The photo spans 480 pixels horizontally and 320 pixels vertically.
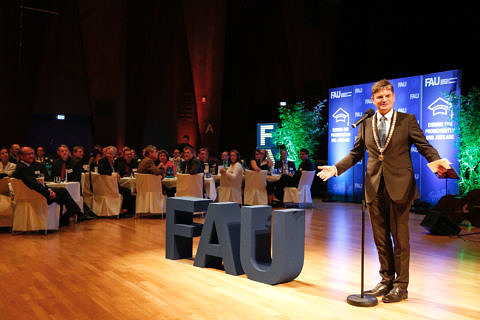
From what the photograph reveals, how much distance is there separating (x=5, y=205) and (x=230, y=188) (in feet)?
14.2

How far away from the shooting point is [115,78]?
14.1 metres

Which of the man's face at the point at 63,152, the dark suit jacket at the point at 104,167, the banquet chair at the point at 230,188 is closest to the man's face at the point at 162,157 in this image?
the banquet chair at the point at 230,188

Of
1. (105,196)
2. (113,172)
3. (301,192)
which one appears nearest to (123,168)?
(113,172)

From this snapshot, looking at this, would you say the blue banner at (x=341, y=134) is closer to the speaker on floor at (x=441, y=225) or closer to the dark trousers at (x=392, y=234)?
the speaker on floor at (x=441, y=225)

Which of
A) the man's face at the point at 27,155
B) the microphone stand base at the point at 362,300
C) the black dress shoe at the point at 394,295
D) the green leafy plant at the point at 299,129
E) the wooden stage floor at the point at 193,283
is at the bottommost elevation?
the wooden stage floor at the point at 193,283

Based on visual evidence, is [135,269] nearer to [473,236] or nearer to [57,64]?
[473,236]

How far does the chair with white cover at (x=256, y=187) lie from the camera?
9.99m

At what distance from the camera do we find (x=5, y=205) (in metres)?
6.91

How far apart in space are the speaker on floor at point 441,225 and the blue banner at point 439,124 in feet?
6.26

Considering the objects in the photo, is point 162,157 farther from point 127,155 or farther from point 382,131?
point 382,131

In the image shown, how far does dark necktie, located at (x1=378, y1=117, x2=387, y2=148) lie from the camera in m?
3.56

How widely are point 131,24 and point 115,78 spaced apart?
1.72 metres

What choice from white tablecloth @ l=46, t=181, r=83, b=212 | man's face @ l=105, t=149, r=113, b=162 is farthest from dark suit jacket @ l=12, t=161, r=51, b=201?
man's face @ l=105, t=149, r=113, b=162

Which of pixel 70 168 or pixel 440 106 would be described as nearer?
pixel 70 168
